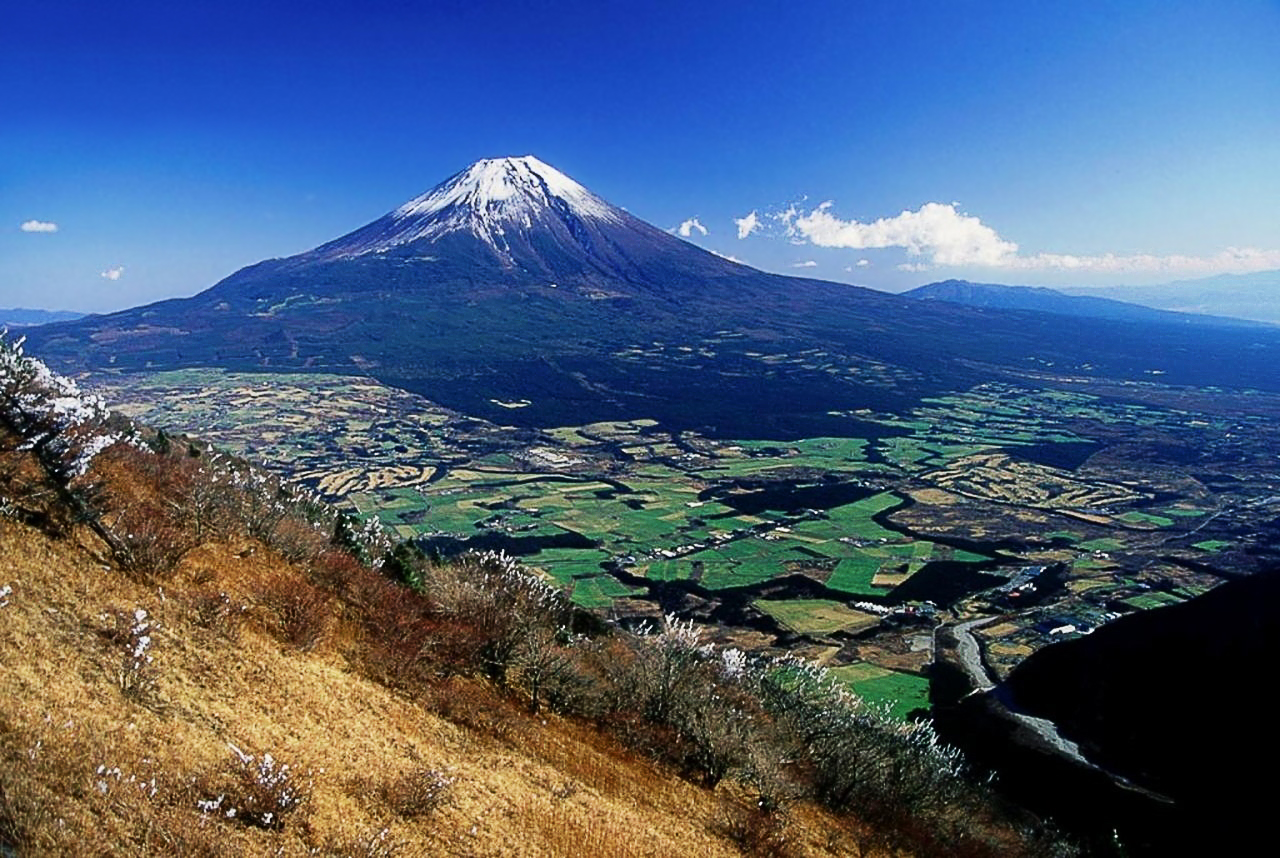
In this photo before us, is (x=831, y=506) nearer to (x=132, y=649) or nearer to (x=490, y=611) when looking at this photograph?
(x=490, y=611)

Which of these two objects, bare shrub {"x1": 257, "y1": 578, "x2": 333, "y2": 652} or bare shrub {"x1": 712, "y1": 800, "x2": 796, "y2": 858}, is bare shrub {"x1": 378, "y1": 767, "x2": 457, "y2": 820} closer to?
bare shrub {"x1": 257, "y1": 578, "x2": 333, "y2": 652}

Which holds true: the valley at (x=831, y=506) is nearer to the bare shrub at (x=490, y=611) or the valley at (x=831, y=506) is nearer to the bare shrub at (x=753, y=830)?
the bare shrub at (x=753, y=830)

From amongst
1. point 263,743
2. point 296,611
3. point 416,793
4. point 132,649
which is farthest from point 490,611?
point 132,649

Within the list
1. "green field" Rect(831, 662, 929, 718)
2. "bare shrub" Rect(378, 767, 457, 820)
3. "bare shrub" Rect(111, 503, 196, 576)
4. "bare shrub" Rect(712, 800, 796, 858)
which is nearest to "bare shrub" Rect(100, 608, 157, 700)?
"bare shrub" Rect(111, 503, 196, 576)

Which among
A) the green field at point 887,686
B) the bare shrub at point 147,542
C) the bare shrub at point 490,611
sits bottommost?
the green field at point 887,686

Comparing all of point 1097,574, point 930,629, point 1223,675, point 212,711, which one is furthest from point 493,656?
point 1097,574

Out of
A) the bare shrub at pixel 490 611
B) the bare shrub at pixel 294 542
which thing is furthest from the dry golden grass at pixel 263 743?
the bare shrub at pixel 490 611
